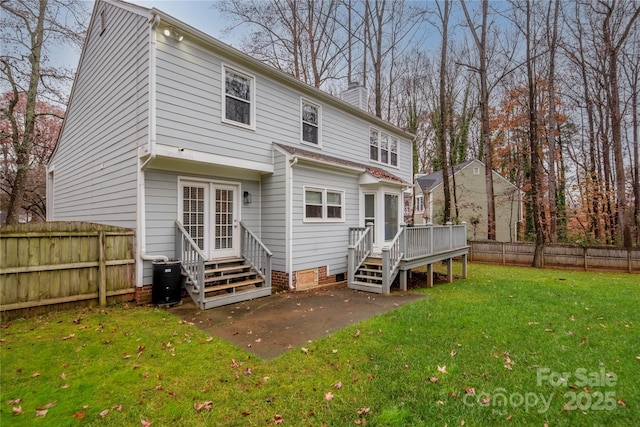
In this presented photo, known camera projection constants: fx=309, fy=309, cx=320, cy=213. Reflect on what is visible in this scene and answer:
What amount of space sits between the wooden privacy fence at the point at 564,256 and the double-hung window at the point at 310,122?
10946 mm

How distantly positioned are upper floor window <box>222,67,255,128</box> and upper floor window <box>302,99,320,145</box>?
205 centimetres

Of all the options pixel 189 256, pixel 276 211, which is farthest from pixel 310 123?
pixel 189 256

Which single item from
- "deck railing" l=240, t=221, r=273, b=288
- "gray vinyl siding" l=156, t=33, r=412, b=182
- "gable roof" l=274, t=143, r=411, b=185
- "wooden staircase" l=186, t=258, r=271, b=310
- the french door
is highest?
"gray vinyl siding" l=156, t=33, r=412, b=182

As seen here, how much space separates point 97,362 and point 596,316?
8.68 metres

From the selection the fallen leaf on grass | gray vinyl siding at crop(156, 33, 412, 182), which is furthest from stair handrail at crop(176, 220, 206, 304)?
the fallen leaf on grass

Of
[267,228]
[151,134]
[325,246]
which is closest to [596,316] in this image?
[325,246]

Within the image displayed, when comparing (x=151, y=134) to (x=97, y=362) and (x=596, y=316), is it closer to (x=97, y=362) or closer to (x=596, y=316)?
(x=97, y=362)

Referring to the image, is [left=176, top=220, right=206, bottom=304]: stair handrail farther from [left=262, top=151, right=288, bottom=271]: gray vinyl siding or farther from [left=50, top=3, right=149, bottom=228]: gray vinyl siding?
[left=262, top=151, right=288, bottom=271]: gray vinyl siding

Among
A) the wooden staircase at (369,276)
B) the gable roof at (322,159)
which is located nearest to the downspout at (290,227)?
the gable roof at (322,159)

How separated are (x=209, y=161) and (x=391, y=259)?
5440mm

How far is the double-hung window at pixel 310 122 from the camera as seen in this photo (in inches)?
386

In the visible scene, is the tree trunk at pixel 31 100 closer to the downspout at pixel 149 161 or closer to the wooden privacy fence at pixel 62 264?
the wooden privacy fence at pixel 62 264

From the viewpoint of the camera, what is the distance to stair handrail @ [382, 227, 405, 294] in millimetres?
8180

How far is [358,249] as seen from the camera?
9.36m
